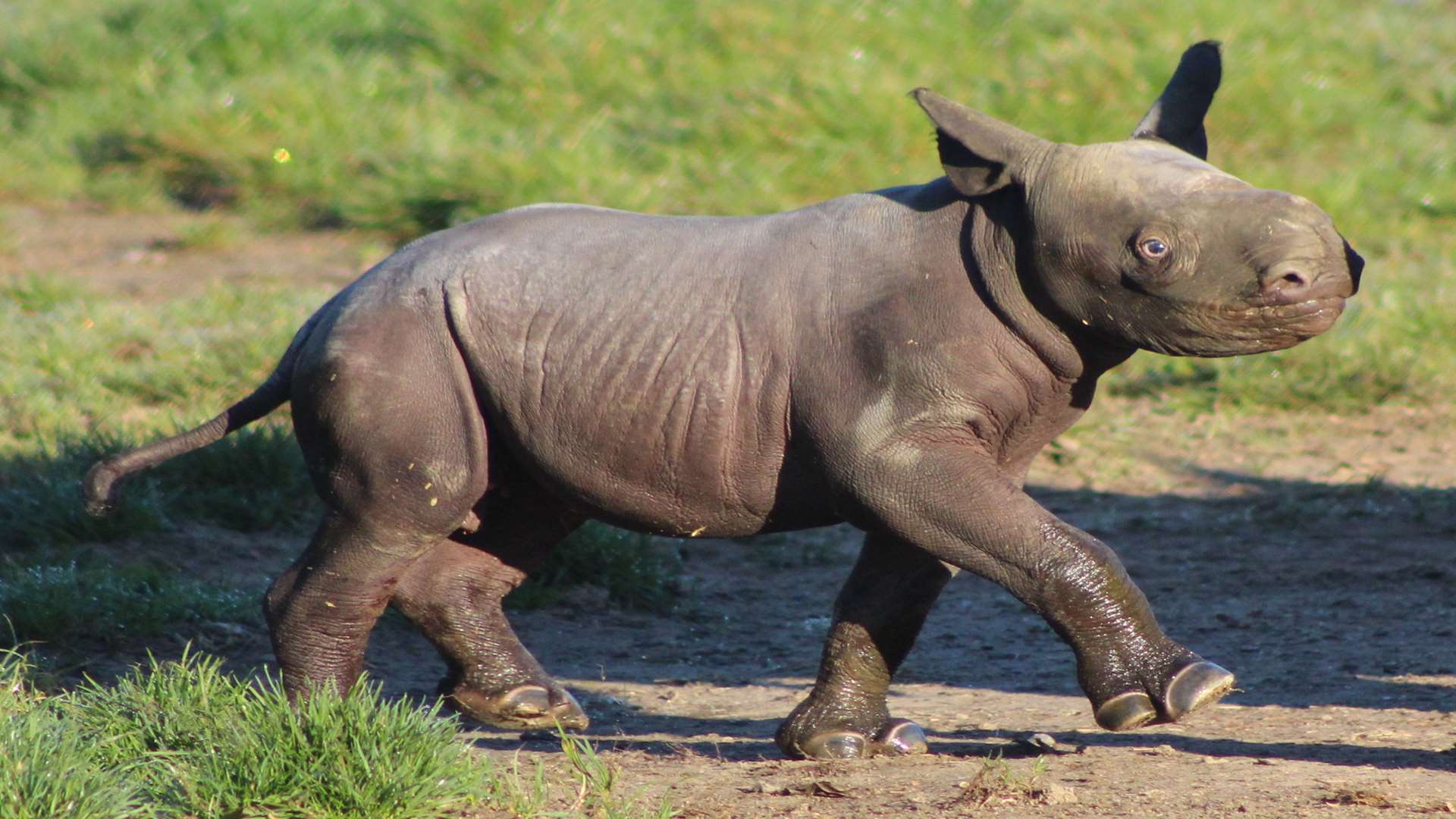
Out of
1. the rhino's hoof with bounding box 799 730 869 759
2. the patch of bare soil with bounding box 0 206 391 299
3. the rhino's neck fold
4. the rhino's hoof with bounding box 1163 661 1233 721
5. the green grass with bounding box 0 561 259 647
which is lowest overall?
the green grass with bounding box 0 561 259 647

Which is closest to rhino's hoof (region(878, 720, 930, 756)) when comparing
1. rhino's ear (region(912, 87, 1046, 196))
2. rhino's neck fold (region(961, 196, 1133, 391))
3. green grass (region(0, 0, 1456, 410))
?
rhino's neck fold (region(961, 196, 1133, 391))

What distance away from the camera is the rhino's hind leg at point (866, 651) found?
4.50 metres

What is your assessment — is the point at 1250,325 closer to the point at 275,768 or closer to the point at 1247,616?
the point at 275,768

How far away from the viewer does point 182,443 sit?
4723mm

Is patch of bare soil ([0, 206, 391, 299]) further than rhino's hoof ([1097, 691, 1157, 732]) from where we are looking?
Yes

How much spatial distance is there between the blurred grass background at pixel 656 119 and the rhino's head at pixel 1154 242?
4.49 meters

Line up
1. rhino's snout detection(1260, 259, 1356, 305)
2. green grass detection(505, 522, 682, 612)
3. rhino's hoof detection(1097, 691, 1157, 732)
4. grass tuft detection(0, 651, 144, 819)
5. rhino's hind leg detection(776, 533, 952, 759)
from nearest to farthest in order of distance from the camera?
grass tuft detection(0, 651, 144, 819) → rhino's snout detection(1260, 259, 1356, 305) → rhino's hoof detection(1097, 691, 1157, 732) → rhino's hind leg detection(776, 533, 952, 759) → green grass detection(505, 522, 682, 612)

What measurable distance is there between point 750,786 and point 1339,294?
1.66m

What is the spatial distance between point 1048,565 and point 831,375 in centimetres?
64

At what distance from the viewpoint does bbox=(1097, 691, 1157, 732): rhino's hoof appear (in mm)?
3912

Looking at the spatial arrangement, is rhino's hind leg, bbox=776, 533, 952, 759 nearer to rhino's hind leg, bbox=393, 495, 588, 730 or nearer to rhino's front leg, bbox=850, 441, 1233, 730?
rhino's front leg, bbox=850, 441, 1233, 730

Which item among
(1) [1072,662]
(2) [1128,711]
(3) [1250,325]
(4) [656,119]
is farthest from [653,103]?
(2) [1128,711]

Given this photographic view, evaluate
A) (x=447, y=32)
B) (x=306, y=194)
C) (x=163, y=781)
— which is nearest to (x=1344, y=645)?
(x=163, y=781)

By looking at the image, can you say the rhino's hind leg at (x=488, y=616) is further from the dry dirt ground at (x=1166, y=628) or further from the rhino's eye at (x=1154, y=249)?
the rhino's eye at (x=1154, y=249)
